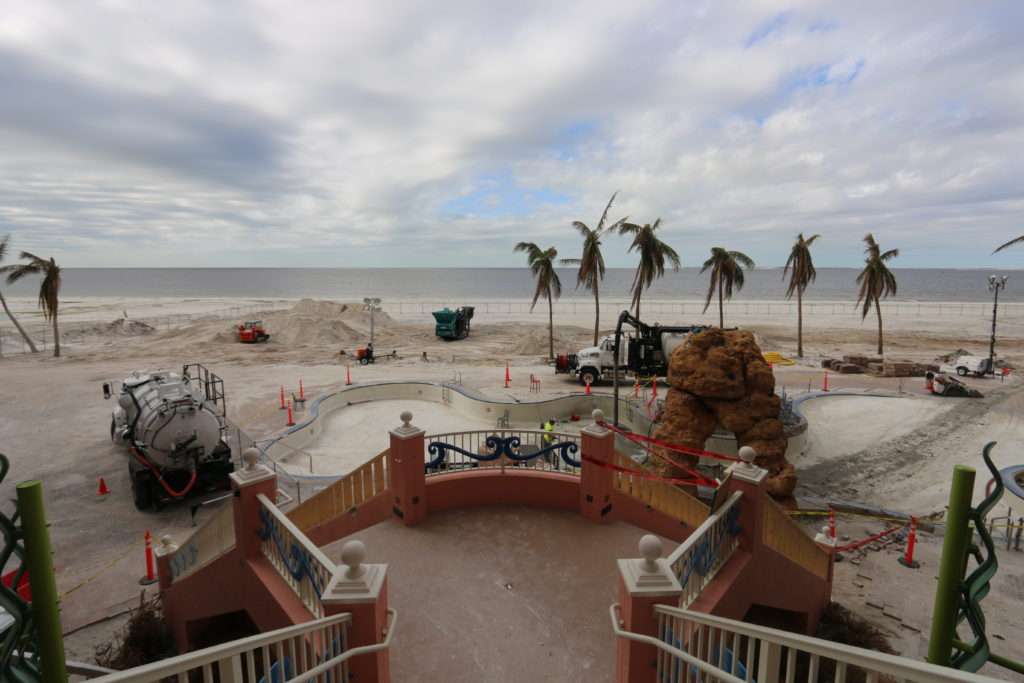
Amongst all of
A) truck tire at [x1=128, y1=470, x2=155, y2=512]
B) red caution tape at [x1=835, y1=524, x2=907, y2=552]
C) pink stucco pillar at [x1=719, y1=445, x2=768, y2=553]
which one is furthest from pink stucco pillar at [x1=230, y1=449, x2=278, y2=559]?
red caution tape at [x1=835, y1=524, x2=907, y2=552]

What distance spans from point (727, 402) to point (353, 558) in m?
13.0

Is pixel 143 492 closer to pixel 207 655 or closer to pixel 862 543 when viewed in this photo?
pixel 207 655

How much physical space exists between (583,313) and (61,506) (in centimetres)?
6888

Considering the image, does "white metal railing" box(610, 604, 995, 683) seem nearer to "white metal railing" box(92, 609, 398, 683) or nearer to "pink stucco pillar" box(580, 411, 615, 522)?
"white metal railing" box(92, 609, 398, 683)

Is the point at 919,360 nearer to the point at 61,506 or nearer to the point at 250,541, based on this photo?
the point at 250,541

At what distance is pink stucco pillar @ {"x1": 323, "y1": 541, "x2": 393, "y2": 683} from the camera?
14.2ft

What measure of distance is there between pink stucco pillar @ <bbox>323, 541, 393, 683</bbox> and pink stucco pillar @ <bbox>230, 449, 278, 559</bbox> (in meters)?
2.63

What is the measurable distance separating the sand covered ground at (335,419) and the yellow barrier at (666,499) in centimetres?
447

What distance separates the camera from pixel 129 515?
13297 millimetres

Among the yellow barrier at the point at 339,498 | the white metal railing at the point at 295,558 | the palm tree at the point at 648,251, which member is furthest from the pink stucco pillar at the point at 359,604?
the palm tree at the point at 648,251

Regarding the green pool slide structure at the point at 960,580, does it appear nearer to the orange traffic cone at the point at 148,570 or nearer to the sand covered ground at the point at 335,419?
the sand covered ground at the point at 335,419

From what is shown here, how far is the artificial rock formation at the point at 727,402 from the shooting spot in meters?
14.3

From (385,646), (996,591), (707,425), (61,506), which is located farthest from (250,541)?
(996,591)

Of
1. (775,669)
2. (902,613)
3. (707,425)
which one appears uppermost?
(775,669)
